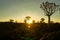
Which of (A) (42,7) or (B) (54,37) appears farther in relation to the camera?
(A) (42,7)

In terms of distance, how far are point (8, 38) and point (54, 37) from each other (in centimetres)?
1192

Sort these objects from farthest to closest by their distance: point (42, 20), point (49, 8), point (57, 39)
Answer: point (42, 20)
point (49, 8)
point (57, 39)

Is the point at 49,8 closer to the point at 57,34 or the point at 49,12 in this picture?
the point at 49,12

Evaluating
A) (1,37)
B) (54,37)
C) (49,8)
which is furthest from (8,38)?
(49,8)

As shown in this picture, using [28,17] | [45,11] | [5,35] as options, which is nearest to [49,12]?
[45,11]

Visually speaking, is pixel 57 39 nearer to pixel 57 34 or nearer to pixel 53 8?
pixel 57 34

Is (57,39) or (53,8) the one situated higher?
(53,8)

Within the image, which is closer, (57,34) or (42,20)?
(57,34)

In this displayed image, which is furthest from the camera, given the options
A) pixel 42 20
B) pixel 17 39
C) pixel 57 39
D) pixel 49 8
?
pixel 42 20

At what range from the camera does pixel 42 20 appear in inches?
3526

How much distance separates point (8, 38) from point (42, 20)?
6009cm

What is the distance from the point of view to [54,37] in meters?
19.8

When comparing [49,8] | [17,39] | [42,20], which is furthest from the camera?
[42,20]

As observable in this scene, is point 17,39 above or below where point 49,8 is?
below
